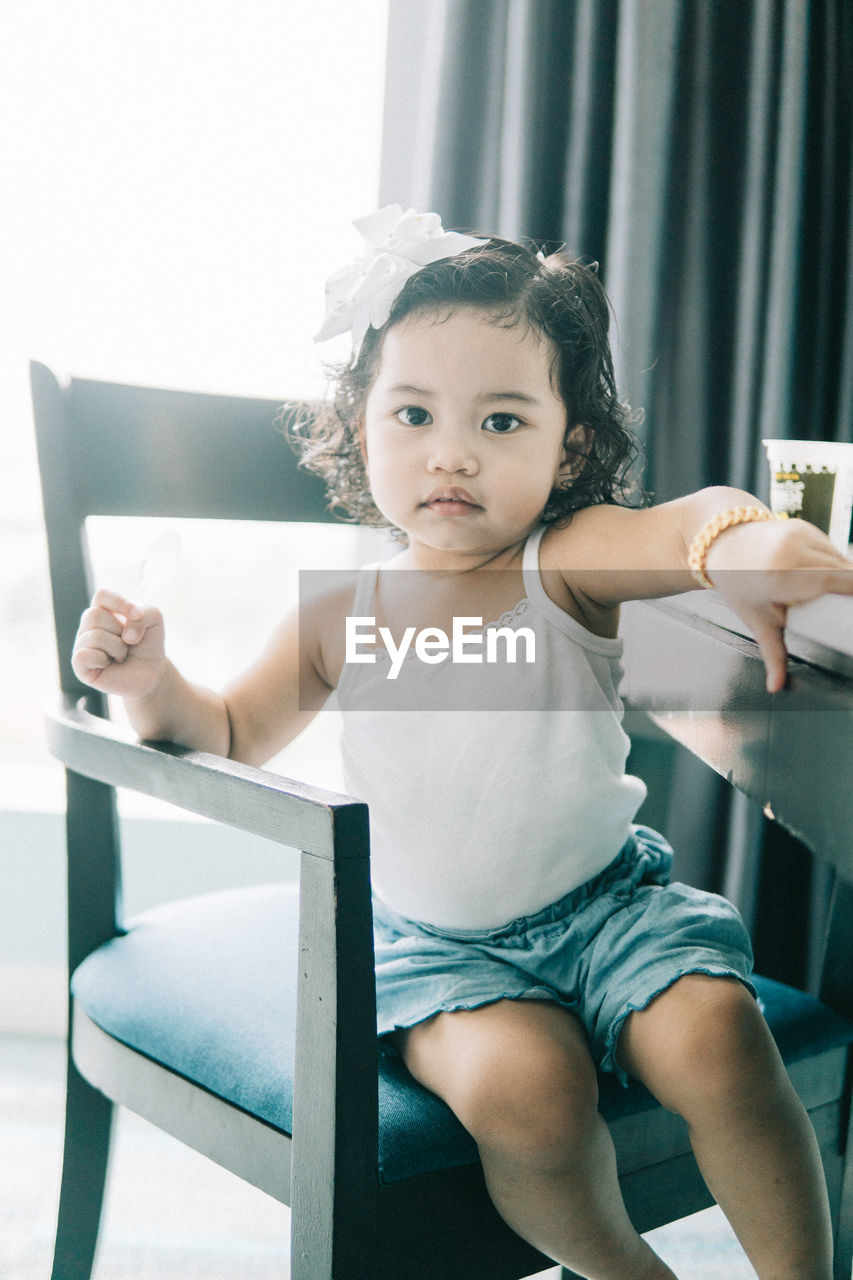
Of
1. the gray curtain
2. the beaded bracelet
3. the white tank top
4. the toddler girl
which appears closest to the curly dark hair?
the toddler girl

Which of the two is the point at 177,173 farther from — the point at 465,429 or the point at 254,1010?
the point at 254,1010

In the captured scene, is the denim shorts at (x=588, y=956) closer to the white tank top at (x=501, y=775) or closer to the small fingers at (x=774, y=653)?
the white tank top at (x=501, y=775)

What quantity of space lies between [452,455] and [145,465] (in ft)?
1.26

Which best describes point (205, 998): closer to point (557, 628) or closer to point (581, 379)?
point (557, 628)

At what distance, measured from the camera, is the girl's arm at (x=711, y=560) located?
59 cm

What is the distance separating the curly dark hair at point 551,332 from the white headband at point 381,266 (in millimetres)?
20

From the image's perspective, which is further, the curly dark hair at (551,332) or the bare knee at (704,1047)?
the curly dark hair at (551,332)

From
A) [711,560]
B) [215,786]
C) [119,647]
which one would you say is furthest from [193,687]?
[711,560]

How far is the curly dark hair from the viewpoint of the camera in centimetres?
90

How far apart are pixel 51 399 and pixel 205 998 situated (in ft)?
1.92

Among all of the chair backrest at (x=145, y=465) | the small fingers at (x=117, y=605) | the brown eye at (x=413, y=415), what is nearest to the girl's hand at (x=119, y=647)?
the small fingers at (x=117, y=605)

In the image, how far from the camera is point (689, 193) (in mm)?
1563

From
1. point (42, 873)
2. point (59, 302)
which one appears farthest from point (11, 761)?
Answer: point (59, 302)

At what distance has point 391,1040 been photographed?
76 centimetres
